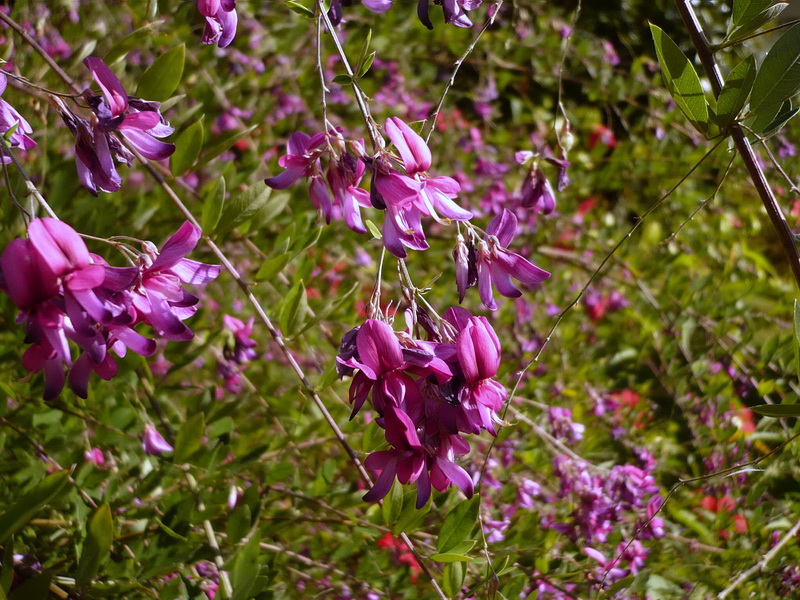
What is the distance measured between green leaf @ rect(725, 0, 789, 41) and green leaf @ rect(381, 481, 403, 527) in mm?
545

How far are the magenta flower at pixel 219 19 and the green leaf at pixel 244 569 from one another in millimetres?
517

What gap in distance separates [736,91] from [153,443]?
82 centimetres

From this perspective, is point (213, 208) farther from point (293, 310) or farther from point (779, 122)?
point (779, 122)

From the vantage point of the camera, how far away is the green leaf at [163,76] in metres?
0.80

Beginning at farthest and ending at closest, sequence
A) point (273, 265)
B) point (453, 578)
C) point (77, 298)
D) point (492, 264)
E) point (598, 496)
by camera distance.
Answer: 1. point (598, 496)
2. point (273, 265)
3. point (453, 578)
4. point (492, 264)
5. point (77, 298)

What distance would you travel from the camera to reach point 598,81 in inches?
88.1

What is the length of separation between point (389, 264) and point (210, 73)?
597 mm

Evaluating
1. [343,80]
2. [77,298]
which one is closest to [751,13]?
[343,80]

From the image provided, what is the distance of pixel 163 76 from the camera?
81 cm

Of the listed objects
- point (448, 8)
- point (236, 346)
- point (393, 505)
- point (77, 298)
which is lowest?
point (236, 346)

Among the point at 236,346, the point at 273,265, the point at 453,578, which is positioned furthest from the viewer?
the point at 236,346

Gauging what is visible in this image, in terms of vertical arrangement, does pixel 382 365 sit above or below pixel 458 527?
above

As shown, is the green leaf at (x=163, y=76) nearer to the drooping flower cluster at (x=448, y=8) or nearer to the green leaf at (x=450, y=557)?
the drooping flower cluster at (x=448, y=8)

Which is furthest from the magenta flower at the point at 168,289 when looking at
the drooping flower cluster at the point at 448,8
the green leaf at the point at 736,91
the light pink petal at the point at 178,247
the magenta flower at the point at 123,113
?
the green leaf at the point at 736,91
